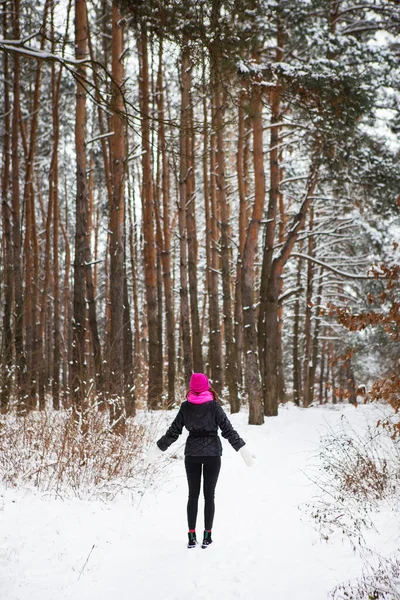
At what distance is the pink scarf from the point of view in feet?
16.3

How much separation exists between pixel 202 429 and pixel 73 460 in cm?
202

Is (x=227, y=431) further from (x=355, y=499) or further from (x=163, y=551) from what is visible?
(x=355, y=499)

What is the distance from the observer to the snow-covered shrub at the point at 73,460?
5668mm

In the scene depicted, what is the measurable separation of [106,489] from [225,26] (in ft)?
17.7

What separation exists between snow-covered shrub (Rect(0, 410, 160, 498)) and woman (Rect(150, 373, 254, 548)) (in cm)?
139

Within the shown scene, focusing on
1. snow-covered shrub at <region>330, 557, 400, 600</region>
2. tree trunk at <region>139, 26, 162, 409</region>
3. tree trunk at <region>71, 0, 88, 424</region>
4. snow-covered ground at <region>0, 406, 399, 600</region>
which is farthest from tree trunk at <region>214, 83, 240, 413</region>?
snow-covered shrub at <region>330, 557, 400, 600</region>

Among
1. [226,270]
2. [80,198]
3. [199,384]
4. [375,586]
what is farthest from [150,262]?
[375,586]

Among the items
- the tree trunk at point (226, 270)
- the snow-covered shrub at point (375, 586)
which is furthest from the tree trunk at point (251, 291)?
the snow-covered shrub at point (375, 586)

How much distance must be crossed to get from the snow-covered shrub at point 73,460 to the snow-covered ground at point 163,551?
0.28 meters

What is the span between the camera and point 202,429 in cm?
487

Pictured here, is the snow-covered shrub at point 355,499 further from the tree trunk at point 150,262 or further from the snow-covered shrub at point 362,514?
the tree trunk at point 150,262

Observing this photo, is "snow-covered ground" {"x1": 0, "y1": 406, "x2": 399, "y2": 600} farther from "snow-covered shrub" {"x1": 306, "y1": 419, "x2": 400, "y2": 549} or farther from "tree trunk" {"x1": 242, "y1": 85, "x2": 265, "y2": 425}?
"tree trunk" {"x1": 242, "y1": 85, "x2": 265, "y2": 425}

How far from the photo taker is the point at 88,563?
419 centimetres

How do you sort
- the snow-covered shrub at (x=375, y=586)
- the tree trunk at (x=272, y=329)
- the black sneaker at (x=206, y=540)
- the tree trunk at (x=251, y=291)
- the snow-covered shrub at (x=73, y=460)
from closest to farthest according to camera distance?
the snow-covered shrub at (x=375, y=586) → the black sneaker at (x=206, y=540) → the snow-covered shrub at (x=73, y=460) → the tree trunk at (x=251, y=291) → the tree trunk at (x=272, y=329)
